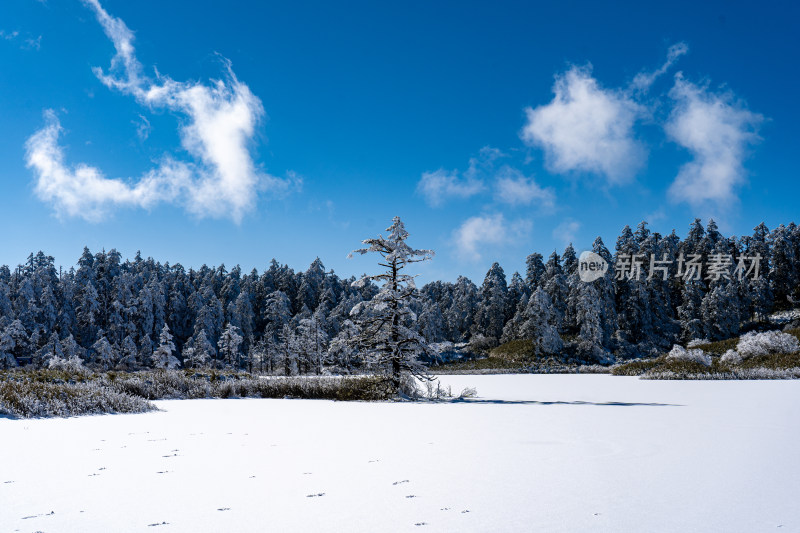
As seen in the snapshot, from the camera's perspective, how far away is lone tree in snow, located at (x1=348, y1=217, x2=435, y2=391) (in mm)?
17688

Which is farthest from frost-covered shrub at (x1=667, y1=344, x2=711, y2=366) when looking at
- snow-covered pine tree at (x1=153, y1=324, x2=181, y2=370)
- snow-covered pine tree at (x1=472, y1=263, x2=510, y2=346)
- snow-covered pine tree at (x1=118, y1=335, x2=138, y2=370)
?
snow-covered pine tree at (x1=118, y1=335, x2=138, y2=370)

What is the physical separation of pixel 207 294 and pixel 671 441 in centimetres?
8653

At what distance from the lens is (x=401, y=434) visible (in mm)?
8680

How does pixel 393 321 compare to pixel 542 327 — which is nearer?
pixel 393 321

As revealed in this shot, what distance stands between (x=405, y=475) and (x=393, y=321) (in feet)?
41.6

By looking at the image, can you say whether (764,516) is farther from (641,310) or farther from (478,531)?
(641,310)

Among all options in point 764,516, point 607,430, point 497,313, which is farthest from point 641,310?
point 764,516

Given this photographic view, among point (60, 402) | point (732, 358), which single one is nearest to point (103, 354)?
point (60, 402)

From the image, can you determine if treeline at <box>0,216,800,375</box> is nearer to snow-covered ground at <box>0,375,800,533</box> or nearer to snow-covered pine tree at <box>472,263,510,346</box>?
snow-covered pine tree at <box>472,263,510,346</box>

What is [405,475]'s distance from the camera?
220 inches

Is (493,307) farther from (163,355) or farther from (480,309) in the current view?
(163,355)

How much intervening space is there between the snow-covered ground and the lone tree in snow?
7.15 m

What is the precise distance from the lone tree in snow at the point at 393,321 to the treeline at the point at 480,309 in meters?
32.4

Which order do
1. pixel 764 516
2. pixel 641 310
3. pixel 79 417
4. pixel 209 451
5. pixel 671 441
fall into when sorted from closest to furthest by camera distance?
pixel 764 516
pixel 209 451
pixel 671 441
pixel 79 417
pixel 641 310
